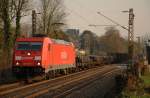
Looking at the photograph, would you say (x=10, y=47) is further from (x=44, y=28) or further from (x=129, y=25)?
(x=44, y=28)

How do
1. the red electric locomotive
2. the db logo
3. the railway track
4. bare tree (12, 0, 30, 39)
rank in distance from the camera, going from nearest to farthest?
1. the railway track
2. the red electric locomotive
3. the db logo
4. bare tree (12, 0, 30, 39)

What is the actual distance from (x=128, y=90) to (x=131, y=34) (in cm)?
2348

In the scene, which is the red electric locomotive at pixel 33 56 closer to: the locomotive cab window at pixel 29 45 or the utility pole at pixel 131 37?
the locomotive cab window at pixel 29 45

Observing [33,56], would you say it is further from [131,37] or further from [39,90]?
[131,37]

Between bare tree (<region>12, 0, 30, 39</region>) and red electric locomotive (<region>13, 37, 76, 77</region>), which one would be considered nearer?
red electric locomotive (<region>13, 37, 76, 77</region>)

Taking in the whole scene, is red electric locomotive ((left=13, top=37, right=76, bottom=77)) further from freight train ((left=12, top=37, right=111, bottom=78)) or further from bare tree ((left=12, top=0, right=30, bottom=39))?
bare tree ((left=12, top=0, right=30, bottom=39))

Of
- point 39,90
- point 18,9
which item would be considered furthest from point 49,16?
point 39,90

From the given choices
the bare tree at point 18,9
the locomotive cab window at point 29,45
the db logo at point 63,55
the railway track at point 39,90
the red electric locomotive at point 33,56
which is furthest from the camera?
the bare tree at point 18,9

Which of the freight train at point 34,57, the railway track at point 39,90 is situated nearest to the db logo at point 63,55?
the freight train at point 34,57

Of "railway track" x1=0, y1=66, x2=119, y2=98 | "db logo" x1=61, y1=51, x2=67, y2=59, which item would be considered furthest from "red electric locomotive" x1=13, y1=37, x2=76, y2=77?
"db logo" x1=61, y1=51, x2=67, y2=59

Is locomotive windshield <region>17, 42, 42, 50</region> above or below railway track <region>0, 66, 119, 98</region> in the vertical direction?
above

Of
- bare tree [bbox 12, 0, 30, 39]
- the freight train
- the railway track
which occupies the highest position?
bare tree [bbox 12, 0, 30, 39]

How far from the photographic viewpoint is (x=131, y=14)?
42375mm

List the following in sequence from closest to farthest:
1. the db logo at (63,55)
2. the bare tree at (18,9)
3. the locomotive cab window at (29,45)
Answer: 1. the locomotive cab window at (29,45)
2. the db logo at (63,55)
3. the bare tree at (18,9)
